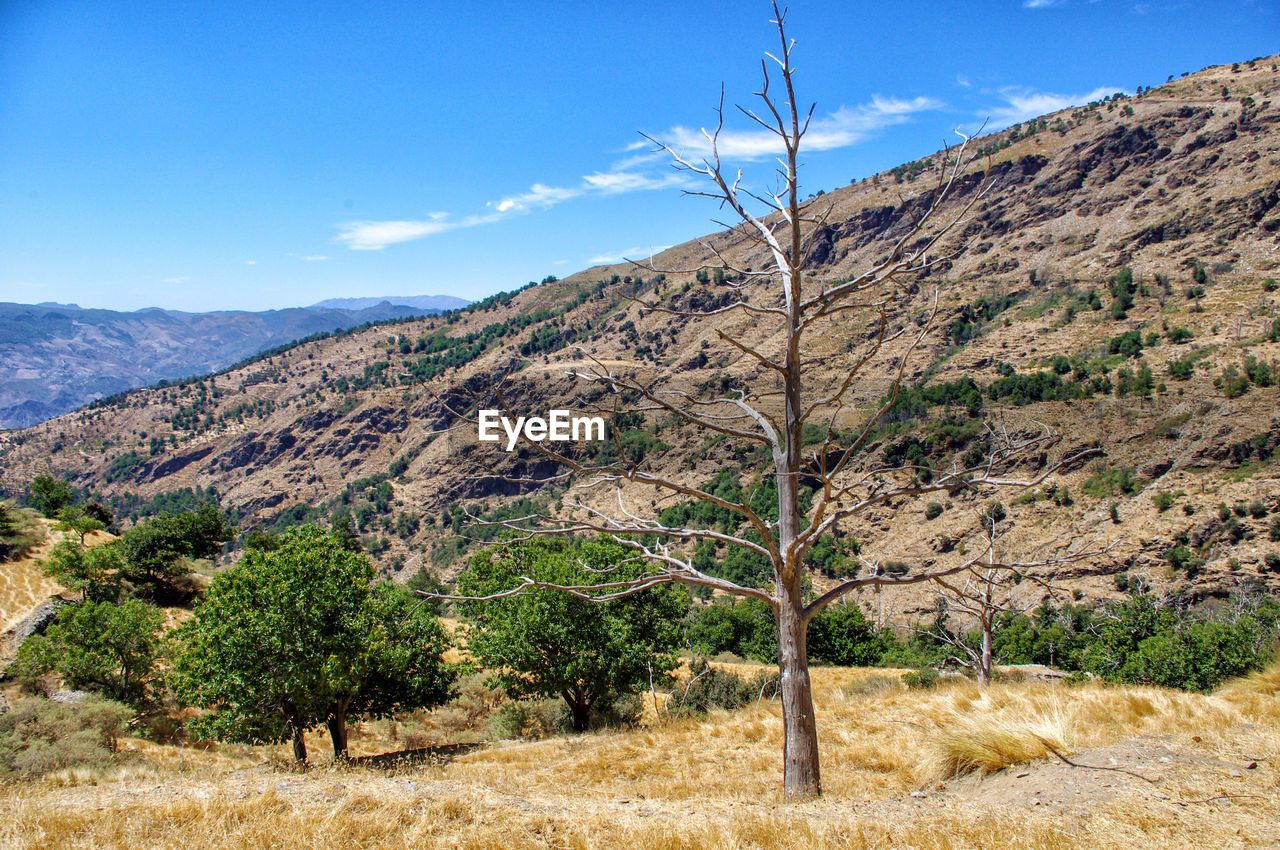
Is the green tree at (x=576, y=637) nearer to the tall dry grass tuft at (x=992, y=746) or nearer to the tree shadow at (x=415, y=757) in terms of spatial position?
the tree shadow at (x=415, y=757)

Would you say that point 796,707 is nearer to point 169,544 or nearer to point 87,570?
point 87,570

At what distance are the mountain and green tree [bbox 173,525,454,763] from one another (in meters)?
4.27

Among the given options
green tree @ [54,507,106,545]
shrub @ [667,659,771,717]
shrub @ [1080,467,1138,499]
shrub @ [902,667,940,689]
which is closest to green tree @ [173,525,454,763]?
shrub @ [667,659,771,717]

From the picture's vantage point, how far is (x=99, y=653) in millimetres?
21031

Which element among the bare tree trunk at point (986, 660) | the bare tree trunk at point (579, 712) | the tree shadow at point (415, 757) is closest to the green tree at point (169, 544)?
the tree shadow at point (415, 757)

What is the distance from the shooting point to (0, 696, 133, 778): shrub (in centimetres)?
1276

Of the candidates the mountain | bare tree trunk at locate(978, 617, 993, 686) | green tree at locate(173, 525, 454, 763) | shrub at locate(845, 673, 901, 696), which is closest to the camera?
green tree at locate(173, 525, 454, 763)

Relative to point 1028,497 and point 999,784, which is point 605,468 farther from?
point 1028,497

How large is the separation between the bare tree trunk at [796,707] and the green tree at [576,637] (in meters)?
9.69

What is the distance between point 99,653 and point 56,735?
24.5ft

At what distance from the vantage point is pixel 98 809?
535 cm

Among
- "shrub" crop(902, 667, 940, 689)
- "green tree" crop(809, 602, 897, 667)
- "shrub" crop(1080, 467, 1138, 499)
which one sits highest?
"shrub" crop(1080, 467, 1138, 499)

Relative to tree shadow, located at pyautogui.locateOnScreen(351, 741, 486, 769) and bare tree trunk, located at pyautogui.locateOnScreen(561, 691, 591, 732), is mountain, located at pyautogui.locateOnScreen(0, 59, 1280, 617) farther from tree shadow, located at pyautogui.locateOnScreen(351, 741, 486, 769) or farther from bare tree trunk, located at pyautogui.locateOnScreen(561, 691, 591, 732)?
bare tree trunk, located at pyautogui.locateOnScreen(561, 691, 591, 732)

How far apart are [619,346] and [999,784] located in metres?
126
